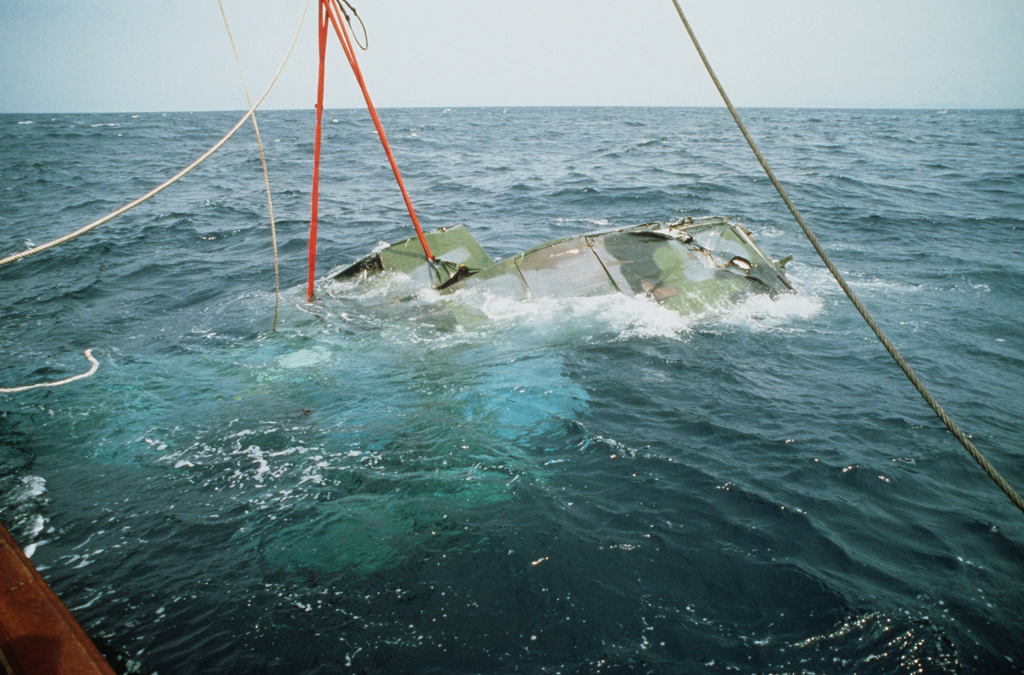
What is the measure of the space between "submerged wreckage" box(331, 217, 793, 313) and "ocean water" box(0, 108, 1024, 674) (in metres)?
0.30

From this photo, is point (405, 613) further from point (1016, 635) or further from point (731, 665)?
point (1016, 635)

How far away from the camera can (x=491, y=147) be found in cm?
3108

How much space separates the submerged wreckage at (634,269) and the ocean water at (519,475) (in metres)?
0.30

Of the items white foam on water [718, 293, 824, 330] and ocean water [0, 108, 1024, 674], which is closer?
ocean water [0, 108, 1024, 674]

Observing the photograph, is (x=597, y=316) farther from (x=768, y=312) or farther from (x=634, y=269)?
(x=768, y=312)

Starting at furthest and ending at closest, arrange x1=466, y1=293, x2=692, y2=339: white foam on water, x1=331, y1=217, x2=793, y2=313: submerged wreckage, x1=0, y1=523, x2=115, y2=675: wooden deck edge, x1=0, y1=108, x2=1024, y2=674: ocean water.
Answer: x1=331, y1=217, x2=793, y2=313: submerged wreckage → x1=466, y1=293, x2=692, y2=339: white foam on water → x1=0, y1=108, x2=1024, y2=674: ocean water → x1=0, y1=523, x2=115, y2=675: wooden deck edge

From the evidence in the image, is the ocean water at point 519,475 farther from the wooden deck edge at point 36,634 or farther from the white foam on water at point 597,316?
the wooden deck edge at point 36,634

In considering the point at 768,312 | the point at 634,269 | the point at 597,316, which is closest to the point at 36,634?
the point at 597,316

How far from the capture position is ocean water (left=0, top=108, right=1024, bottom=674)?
295 cm

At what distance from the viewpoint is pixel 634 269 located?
7.07 metres

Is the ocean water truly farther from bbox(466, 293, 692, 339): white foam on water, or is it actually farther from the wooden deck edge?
the wooden deck edge

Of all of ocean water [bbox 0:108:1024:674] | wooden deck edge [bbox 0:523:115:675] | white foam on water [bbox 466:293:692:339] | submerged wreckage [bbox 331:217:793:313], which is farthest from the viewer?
submerged wreckage [bbox 331:217:793:313]

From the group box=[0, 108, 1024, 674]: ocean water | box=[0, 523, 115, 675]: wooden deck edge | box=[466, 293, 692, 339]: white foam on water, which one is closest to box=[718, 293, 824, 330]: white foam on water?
box=[0, 108, 1024, 674]: ocean water

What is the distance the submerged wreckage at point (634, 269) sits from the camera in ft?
23.0
